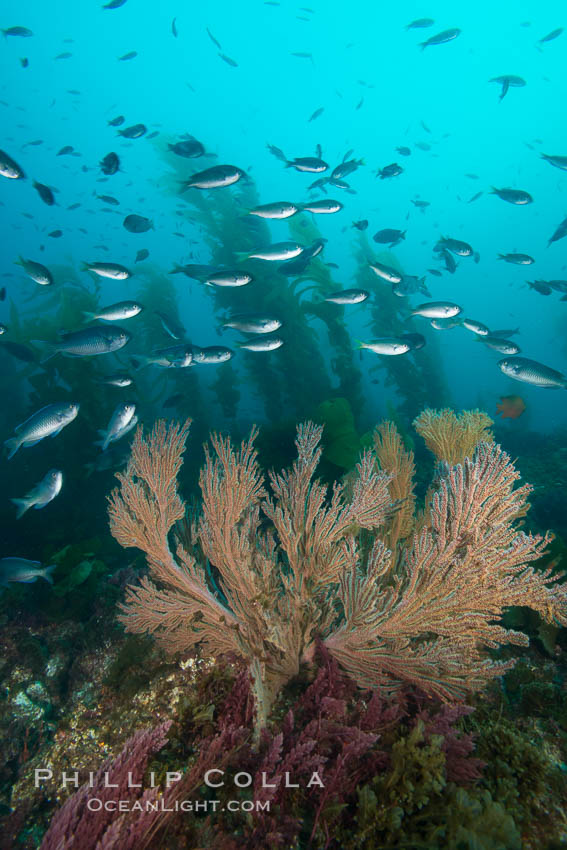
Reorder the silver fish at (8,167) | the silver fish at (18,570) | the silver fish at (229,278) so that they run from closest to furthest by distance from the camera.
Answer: the silver fish at (18,570) → the silver fish at (8,167) → the silver fish at (229,278)

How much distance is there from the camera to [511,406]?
9.34 m

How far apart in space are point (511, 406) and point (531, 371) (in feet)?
13.6

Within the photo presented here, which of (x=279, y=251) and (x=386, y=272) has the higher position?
(x=279, y=251)

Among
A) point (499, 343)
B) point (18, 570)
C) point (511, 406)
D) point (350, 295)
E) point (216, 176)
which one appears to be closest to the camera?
point (18, 570)

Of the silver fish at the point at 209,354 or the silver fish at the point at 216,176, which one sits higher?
the silver fish at the point at 216,176

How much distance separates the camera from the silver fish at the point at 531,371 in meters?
5.65

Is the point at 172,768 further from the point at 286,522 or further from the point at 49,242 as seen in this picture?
the point at 49,242

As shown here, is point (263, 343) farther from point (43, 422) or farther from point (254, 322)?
point (43, 422)

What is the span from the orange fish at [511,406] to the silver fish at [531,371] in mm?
3696

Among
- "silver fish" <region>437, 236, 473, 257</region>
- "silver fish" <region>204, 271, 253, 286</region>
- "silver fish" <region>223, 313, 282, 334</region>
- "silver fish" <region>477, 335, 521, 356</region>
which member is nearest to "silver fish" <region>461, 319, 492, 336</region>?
"silver fish" <region>477, 335, 521, 356</region>

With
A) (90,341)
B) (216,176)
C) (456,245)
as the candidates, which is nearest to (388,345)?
(456,245)

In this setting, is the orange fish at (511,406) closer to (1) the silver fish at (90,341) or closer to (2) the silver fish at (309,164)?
(2) the silver fish at (309,164)

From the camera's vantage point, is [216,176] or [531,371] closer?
[531,371]

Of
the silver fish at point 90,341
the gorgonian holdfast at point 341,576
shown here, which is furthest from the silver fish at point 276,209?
the gorgonian holdfast at point 341,576
